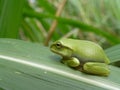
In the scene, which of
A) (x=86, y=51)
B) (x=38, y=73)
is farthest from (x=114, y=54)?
(x=38, y=73)

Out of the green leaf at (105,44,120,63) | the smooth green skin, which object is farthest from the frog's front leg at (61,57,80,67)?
the green leaf at (105,44,120,63)

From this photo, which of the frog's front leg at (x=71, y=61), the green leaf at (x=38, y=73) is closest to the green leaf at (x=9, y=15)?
the green leaf at (x=38, y=73)

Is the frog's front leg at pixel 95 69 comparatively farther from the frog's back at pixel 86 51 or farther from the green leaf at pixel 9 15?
the green leaf at pixel 9 15

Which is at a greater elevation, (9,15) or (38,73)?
(9,15)

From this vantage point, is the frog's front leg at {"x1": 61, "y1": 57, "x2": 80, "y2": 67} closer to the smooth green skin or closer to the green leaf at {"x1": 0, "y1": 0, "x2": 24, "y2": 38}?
the smooth green skin

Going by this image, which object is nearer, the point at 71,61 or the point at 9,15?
the point at 71,61

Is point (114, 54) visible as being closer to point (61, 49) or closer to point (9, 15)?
point (61, 49)

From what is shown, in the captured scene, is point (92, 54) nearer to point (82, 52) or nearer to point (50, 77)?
point (82, 52)

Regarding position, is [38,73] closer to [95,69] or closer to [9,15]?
[95,69]
